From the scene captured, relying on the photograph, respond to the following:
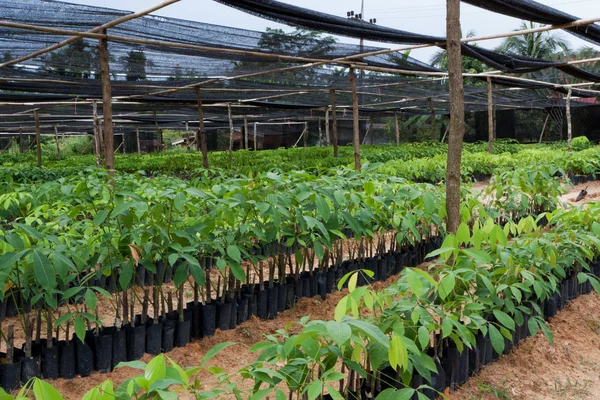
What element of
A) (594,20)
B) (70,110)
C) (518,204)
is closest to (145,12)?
(518,204)

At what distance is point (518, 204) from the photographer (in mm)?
5266

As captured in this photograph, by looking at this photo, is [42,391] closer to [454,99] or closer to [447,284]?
[447,284]

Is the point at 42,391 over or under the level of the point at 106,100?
under

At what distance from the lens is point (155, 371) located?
1189 mm

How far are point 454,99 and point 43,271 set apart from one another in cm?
274

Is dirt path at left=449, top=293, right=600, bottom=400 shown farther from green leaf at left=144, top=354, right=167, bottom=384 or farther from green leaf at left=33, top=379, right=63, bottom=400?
green leaf at left=33, top=379, right=63, bottom=400

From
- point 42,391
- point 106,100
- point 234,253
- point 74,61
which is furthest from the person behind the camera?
point 74,61

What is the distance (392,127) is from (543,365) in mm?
26933

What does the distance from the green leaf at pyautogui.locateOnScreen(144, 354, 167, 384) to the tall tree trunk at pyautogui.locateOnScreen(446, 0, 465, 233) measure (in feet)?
9.30

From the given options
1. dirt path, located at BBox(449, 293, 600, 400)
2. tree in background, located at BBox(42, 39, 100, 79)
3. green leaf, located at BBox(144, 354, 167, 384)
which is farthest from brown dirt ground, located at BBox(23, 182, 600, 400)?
tree in background, located at BBox(42, 39, 100, 79)

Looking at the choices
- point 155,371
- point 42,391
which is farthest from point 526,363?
A: point 42,391

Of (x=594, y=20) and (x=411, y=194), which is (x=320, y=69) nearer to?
(x=594, y=20)

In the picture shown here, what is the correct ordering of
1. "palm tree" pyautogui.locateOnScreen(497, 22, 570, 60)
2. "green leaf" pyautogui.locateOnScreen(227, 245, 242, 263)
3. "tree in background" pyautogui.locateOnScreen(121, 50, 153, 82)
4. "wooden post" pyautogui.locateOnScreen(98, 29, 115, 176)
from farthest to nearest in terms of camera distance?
"palm tree" pyautogui.locateOnScreen(497, 22, 570, 60) < "tree in background" pyautogui.locateOnScreen(121, 50, 153, 82) < "wooden post" pyautogui.locateOnScreen(98, 29, 115, 176) < "green leaf" pyautogui.locateOnScreen(227, 245, 242, 263)

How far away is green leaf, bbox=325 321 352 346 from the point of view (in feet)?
4.34
